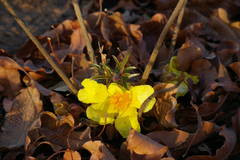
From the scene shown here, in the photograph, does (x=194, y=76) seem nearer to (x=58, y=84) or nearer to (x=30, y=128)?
(x=58, y=84)

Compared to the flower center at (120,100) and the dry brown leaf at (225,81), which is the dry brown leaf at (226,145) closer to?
the dry brown leaf at (225,81)

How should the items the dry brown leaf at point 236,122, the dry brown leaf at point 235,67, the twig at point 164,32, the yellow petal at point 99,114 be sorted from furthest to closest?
the dry brown leaf at point 235,67 → the dry brown leaf at point 236,122 → the yellow petal at point 99,114 → the twig at point 164,32

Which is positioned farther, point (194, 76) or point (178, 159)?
point (194, 76)

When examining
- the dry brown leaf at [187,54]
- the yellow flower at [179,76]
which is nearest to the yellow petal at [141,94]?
the yellow flower at [179,76]

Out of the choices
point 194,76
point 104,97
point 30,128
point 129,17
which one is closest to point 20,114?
point 30,128

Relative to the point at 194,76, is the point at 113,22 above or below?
above

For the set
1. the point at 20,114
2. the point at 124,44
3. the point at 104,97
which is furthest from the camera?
the point at 124,44

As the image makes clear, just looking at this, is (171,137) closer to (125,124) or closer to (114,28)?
(125,124)
